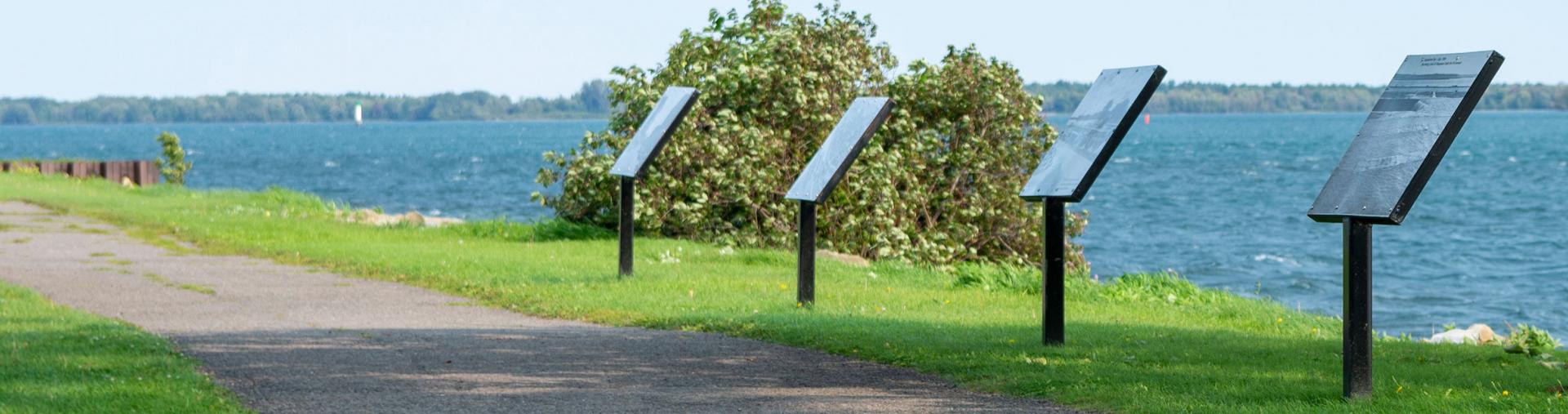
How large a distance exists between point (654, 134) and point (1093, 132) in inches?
200

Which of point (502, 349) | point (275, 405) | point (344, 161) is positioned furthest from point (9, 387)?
point (344, 161)

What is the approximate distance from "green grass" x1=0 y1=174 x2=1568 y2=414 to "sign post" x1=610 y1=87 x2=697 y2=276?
0.35 m

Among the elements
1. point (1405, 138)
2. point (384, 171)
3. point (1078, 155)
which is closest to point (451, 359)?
point (1078, 155)

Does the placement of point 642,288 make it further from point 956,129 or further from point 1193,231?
point 1193,231

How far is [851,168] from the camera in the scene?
1733cm

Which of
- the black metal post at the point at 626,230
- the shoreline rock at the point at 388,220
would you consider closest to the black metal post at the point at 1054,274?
the black metal post at the point at 626,230

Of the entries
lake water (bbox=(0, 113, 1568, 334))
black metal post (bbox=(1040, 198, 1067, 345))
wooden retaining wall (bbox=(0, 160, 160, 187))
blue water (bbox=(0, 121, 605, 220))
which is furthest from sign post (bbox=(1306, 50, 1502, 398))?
wooden retaining wall (bbox=(0, 160, 160, 187))

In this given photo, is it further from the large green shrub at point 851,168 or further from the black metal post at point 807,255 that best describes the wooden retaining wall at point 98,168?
the black metal post at point 807,255

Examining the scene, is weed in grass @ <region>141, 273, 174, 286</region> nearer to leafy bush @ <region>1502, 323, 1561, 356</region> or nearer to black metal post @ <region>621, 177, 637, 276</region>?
black metal post @ <region>621, 177, 637, 276</region>

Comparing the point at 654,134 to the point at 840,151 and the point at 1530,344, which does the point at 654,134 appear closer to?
the point at 840,151

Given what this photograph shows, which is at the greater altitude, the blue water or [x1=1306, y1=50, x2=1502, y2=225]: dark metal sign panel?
[x1=1306, y1=50, x2=1502, y2=225]: dark metal sign panel

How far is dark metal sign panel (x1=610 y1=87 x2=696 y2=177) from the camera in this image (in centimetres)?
1248

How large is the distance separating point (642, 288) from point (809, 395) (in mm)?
5122

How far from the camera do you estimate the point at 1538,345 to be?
9156 millimetres
